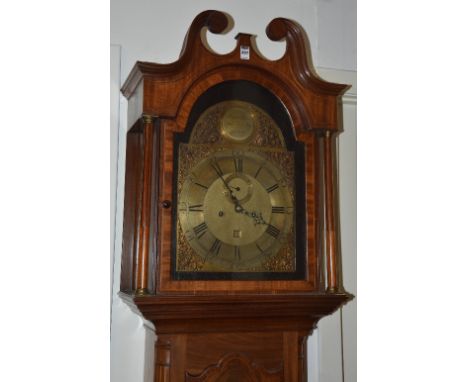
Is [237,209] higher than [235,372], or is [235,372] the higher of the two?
[237,209]

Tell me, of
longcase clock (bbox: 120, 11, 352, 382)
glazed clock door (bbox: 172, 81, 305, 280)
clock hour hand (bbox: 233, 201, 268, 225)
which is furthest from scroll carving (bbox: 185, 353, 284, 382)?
clock hour hand (bbox: 233, 201, 268, 225)

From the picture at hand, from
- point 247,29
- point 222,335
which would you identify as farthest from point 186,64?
point 222,335

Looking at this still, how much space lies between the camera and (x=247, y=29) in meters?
1.58

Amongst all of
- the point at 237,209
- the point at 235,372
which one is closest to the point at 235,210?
the point at 237,209

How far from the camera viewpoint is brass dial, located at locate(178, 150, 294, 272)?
3.70ft

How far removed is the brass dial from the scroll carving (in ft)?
0.65

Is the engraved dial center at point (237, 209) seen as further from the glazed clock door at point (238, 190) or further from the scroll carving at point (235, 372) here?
the scroll carving at point (235, 372)

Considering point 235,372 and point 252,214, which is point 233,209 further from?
point 235,372

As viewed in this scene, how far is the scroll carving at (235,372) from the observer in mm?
1104

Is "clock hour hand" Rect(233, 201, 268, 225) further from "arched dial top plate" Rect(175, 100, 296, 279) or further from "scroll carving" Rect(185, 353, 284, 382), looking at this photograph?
"scroll carving" Rect(185, 353, 284, 382)

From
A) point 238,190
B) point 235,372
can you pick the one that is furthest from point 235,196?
point 235,372

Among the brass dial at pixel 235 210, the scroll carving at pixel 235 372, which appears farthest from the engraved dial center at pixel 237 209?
the scroll carving at pixel 235 372

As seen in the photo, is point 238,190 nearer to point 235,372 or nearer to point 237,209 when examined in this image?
point 237,209

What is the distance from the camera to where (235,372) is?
1.13 metres
